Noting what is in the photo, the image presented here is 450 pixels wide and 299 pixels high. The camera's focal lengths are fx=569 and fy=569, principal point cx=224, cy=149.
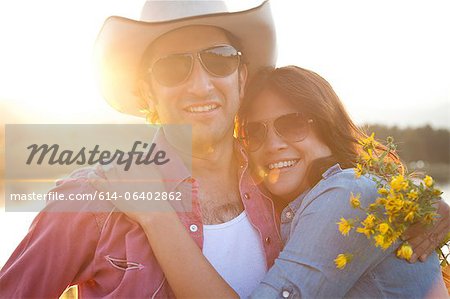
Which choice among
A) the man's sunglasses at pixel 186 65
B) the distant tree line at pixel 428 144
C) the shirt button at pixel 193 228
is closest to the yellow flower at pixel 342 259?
the shirt button at pixel 193 228

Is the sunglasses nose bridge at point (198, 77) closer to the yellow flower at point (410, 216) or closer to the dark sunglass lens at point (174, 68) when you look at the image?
the dark sunglass lens at point (174, 68)

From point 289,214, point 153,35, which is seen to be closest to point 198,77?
point 153,35

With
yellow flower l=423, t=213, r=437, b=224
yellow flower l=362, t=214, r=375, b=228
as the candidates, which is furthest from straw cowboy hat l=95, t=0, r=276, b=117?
yellow flower l=423, t=213, r=437, b=224

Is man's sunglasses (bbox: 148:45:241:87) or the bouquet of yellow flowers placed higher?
man's sunglasses (bbox: 148:45:241:87)

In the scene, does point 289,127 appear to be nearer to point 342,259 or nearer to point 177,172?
point 177,172

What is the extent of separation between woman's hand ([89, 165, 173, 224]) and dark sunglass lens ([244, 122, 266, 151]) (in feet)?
2.48

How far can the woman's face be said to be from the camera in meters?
3.25

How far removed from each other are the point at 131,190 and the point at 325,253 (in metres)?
0.99

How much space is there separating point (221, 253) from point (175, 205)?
35cm

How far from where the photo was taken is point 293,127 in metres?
3.28

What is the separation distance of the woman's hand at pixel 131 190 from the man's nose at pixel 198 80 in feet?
1.80

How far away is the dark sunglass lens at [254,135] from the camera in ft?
11.1

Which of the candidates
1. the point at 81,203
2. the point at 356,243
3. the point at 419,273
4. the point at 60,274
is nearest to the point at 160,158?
the point at 81,203

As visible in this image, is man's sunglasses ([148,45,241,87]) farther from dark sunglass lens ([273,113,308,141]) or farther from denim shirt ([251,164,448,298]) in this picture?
denim shirt ([251,164,448,298])
